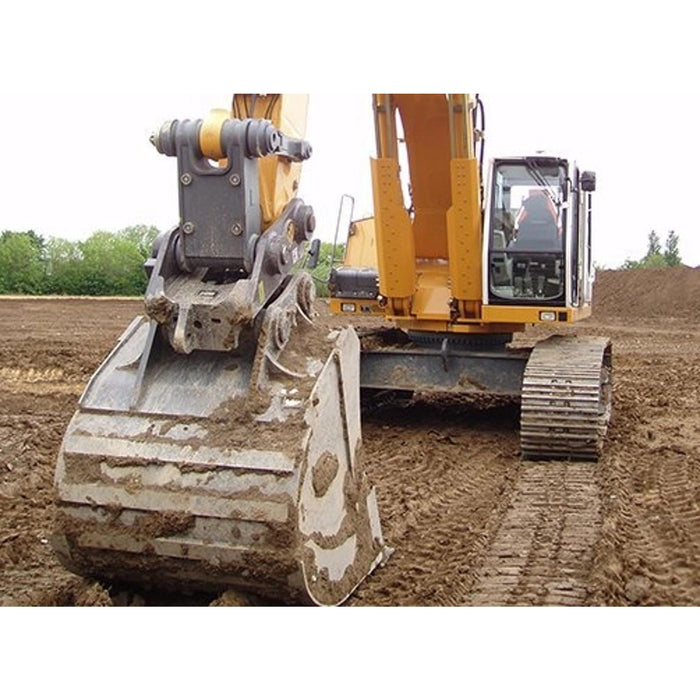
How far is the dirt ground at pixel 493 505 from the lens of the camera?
500 centimetres

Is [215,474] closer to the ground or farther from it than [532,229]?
closer to the ground

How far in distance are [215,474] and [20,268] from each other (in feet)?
118

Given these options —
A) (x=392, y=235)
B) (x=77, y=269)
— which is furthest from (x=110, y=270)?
(x=392, y=235)

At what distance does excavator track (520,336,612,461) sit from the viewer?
809cm

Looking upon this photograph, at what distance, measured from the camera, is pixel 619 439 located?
9.12 m

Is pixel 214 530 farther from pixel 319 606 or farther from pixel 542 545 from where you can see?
pixel 542 545

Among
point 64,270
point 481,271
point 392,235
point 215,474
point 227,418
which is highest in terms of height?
point 392,235

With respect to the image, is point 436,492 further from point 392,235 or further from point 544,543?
point 392,235

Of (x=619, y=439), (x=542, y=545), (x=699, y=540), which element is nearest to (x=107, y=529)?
(x=542, y=545)

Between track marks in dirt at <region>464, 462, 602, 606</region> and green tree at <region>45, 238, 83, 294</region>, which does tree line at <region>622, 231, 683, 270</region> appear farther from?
track marks in dirt at <region>464, 462, 602, 606</region>

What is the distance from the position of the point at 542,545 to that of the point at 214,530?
7.76 feet

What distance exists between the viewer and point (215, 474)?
4.23 meters

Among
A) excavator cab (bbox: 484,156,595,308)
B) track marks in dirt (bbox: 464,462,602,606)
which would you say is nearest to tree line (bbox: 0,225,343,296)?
excavator cab (bbox: 484,156,595,308)

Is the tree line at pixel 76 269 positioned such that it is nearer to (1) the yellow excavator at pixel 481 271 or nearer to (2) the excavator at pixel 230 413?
(1) the yellow excavator at pixel 481 271
